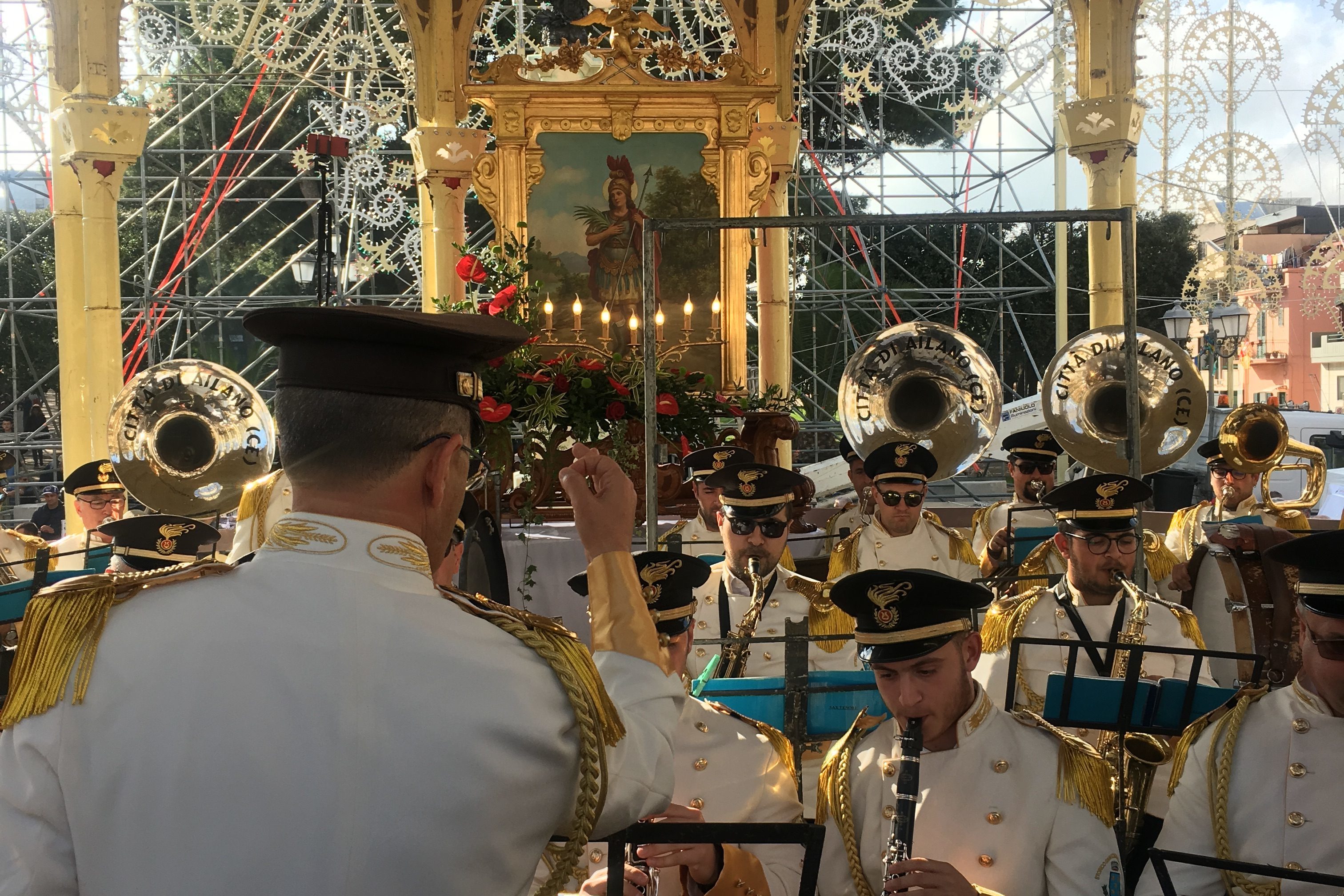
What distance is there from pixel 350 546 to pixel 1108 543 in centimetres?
354

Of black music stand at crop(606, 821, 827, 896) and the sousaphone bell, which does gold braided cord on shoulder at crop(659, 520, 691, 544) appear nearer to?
the sousaphone bell

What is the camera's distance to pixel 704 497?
6.96 meters

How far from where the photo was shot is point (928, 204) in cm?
2181

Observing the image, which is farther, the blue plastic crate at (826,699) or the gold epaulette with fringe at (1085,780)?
the blue plastic crate at (826,699)

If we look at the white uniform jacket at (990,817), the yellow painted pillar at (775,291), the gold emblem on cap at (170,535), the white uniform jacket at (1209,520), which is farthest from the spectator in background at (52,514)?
the white uniform jacket at (990,817)

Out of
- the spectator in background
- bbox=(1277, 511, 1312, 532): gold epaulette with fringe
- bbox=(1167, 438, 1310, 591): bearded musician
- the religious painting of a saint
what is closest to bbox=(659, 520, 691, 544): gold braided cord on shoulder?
bbox=(1167, 438, 1310, 591): bearded musician

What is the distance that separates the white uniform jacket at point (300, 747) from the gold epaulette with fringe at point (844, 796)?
1427mm

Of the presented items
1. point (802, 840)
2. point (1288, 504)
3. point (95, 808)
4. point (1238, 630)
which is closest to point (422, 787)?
point (95, 808)

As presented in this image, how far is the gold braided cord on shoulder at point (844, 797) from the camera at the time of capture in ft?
9.30

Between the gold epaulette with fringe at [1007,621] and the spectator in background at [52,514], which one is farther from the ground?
the gold epaulette with fringe at [1007,621]

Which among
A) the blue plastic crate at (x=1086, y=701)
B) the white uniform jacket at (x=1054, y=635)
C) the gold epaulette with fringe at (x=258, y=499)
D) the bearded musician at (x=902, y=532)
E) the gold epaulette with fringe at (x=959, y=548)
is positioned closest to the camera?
the blue plastic crate at (x=1086, y=701)

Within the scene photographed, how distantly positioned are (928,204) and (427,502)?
Answer: 2119 centimetres

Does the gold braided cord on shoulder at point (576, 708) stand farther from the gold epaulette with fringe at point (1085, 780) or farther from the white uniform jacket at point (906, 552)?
the white uniform jacket at point (906, 552)

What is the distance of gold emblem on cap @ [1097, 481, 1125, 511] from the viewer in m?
4.43
